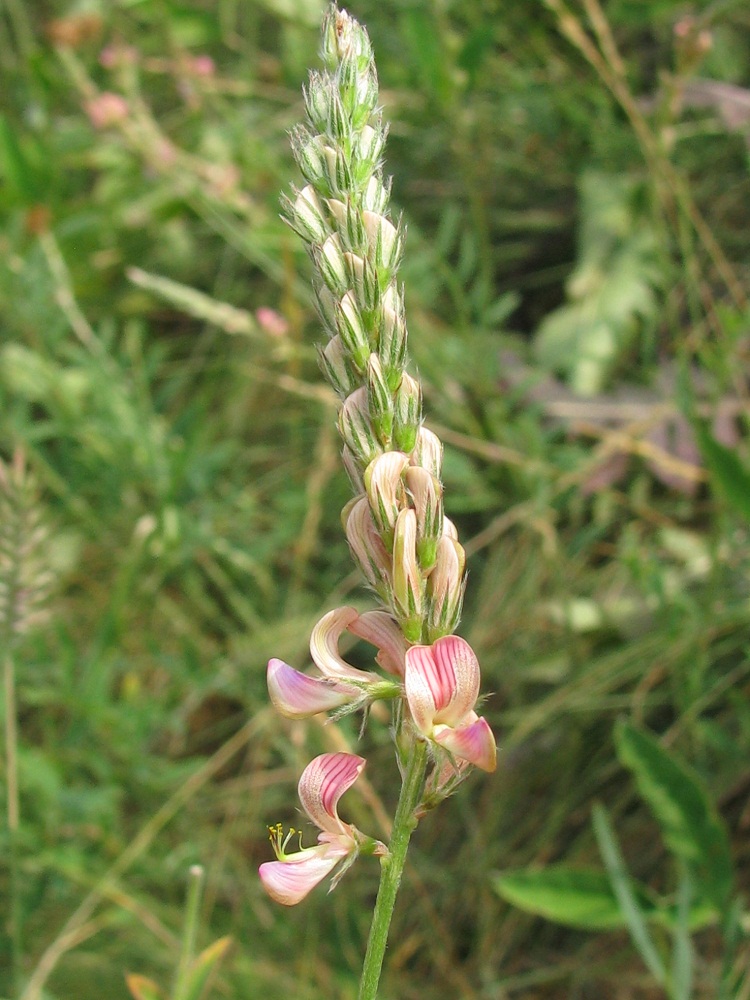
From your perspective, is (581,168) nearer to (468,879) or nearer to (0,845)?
(468,879)

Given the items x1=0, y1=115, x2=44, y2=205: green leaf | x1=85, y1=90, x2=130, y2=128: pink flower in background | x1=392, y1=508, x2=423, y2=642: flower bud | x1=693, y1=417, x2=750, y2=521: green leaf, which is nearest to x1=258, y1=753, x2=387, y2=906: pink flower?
x1=392, y1=508, x2=423, y2=642: flower bud

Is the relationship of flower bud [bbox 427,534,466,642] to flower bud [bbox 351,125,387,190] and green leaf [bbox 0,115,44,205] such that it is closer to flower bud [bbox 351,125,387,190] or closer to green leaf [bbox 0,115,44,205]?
flower bud [bbox 351,125,387,190]

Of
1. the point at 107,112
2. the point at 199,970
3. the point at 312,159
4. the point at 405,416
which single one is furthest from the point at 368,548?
the point at 107,112

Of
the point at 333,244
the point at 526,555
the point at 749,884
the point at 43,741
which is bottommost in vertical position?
the point at 749,884

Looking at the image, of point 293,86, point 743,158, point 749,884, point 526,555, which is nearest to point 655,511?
point 526,555

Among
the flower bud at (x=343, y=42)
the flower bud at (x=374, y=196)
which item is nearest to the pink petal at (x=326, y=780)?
the flower bud at (x=374, y=196)

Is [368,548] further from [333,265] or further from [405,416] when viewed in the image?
[333,265]

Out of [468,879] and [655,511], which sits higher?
[655,511]
